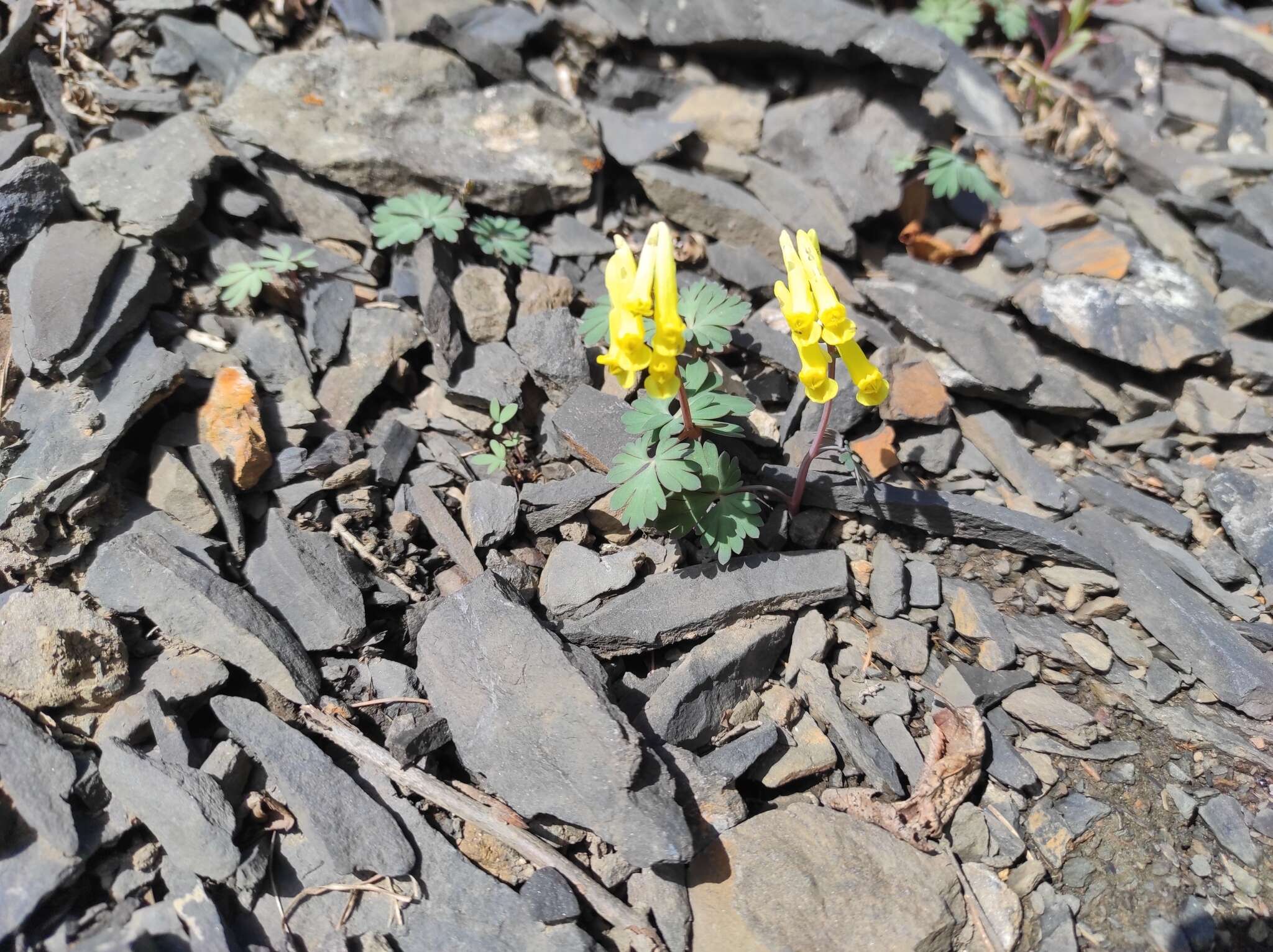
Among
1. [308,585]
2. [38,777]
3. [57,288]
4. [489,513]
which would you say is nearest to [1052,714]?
[489,513]

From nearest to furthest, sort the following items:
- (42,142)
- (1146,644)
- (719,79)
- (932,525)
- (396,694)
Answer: (396,694), (1146,644), (932,525), (42,142), (719,79)

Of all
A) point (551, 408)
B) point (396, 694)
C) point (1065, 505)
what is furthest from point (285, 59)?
point (1065, 505)

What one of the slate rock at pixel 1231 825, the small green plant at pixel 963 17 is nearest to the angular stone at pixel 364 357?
the slate rock at pixel 1231 825

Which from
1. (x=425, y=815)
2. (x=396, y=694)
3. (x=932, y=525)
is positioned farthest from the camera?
(x=932, y=525)

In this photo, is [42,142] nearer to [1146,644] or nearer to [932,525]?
[932,525]

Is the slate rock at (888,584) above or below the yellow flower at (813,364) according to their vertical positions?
below

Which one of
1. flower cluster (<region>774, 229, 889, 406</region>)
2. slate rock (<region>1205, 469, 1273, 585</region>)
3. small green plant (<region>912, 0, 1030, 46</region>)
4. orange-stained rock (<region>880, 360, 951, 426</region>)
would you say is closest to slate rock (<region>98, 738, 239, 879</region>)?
flower cluster (<region>774, 229, 889, 406</region>)

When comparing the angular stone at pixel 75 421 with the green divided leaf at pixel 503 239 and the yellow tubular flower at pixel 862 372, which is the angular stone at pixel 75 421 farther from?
the yellow tubular flower at pixel 862 372
